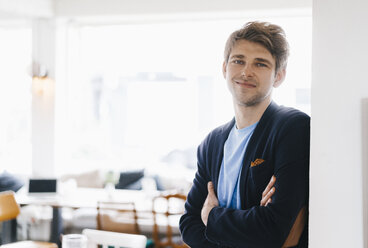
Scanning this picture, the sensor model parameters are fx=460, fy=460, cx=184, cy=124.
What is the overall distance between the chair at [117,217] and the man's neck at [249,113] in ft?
10.2

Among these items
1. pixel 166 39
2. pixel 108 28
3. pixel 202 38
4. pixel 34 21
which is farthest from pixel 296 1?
pixel 34 21

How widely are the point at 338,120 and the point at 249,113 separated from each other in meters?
0.35

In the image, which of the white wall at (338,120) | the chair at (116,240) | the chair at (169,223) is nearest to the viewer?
the white wall at (338,120)

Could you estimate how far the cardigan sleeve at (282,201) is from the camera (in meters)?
1.52

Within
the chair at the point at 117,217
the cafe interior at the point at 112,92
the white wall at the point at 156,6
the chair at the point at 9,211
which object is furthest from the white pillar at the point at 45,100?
the chair at the point at 9,211

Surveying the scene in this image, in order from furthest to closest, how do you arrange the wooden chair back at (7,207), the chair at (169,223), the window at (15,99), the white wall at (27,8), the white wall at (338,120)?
the window at (15,99), the white wall at (27,8), the chair at (169,223), the wooden chair back at (7,207), the white wall at (338,120)

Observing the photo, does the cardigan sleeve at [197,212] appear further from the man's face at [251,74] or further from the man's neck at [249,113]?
the man's face at [251,74]

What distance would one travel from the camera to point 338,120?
1.45 m

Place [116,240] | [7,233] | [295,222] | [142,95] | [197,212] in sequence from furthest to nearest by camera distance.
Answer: [142,95]
[7,233]
[116,240]
[197,212]
[295,222]

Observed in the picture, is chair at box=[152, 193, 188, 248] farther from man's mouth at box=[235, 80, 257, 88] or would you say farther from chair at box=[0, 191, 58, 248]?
man's mouth at box=[235, 80, 257, 88]

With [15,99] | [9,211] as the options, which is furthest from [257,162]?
[15,99]

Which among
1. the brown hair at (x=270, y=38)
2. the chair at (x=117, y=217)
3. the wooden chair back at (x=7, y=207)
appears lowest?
the chair at (x=117, y=217)

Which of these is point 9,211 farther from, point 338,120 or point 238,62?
point 338,120

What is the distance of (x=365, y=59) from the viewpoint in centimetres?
143
